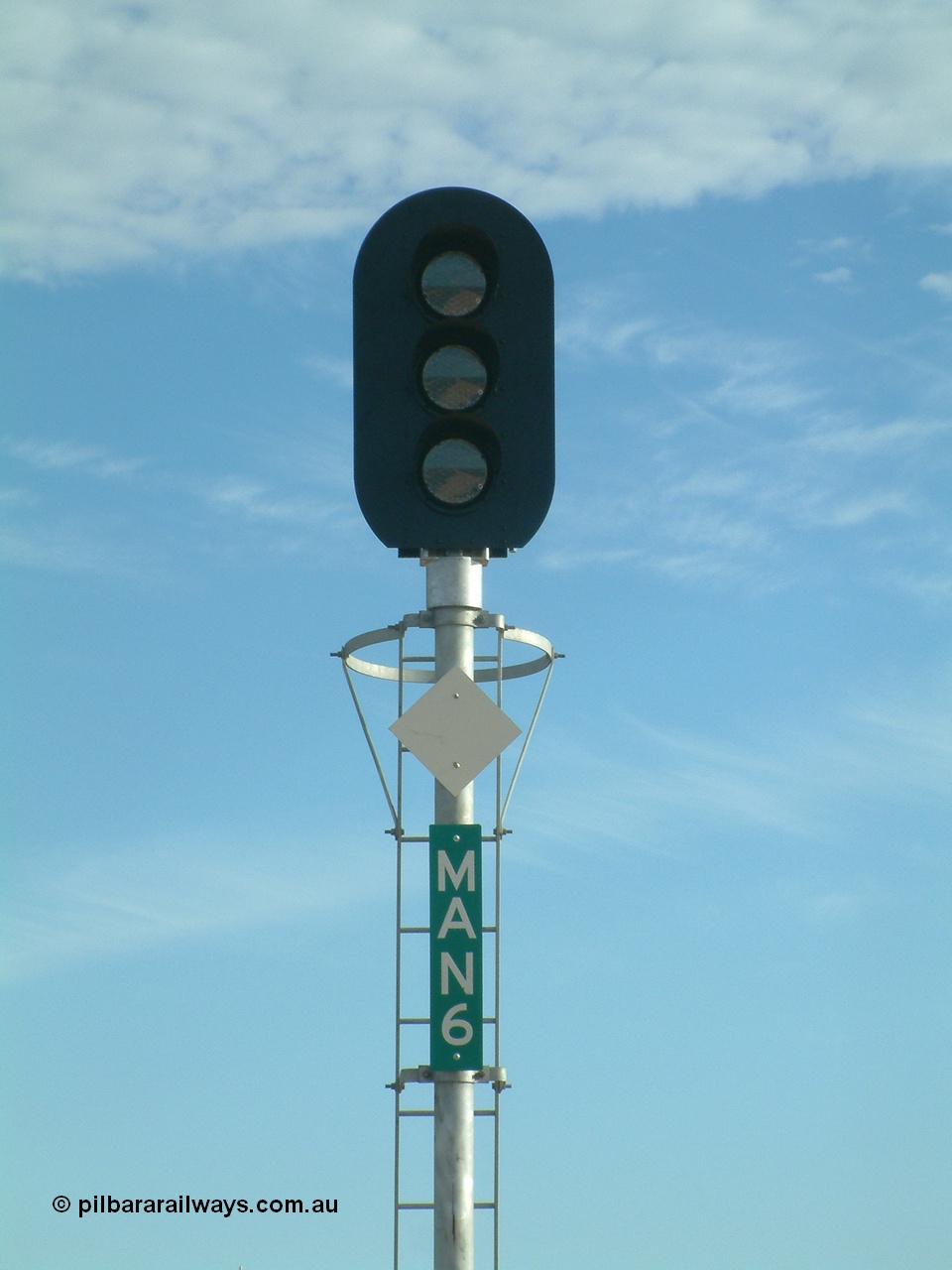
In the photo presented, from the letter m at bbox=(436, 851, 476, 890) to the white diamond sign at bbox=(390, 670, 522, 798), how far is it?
1.59 ft

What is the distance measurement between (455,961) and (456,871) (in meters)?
0.44

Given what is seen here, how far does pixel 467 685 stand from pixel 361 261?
2100 millimetres

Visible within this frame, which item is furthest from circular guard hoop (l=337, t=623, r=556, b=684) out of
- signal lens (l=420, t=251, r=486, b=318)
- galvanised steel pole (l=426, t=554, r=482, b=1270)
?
signal lens (l=420, t=251, r=486, b=318)

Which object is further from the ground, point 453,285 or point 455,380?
point 453,285

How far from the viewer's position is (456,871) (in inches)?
269

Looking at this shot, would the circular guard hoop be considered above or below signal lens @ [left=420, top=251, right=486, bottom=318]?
below

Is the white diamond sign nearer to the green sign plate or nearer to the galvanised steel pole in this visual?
the galvanised steel pole

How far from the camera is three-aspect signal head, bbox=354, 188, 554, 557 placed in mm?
6340

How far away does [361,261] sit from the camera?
6.62 meters

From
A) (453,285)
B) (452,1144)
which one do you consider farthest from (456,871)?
(453,285)

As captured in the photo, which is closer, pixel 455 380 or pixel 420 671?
pixel 455 380

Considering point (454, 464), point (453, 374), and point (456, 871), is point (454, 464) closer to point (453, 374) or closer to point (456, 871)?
point (453, 374)

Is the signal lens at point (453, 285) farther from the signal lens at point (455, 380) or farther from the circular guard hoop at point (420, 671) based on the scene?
the circular guard hoop at point (420, 671)

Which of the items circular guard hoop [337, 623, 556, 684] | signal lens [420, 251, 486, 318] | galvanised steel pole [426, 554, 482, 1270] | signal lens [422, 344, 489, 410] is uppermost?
signal lens [420, 251, 486, 318]
